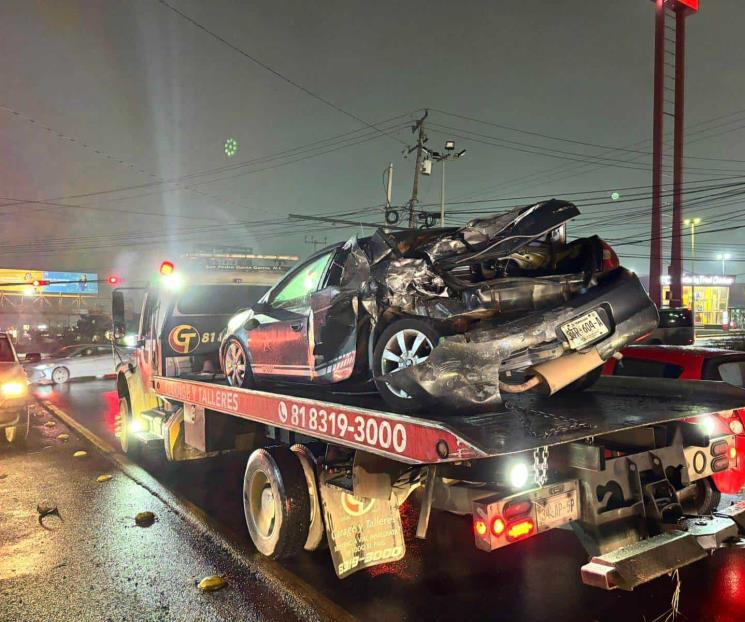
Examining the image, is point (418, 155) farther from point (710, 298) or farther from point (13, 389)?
point (710, 298)

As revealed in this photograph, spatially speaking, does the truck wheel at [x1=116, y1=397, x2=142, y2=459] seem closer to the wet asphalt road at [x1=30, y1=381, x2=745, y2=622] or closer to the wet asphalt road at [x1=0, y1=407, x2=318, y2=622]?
the wet asphalt road at [x1=0, y1=407, x2=318, y2=622]

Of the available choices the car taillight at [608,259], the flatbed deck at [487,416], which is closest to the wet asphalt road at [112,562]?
the flatbed deck at [487,416]

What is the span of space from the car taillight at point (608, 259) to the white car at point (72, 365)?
725 inches

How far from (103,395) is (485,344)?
14604 millimetres

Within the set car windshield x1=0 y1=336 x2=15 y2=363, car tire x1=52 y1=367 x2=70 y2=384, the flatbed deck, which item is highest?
the flatbed deck

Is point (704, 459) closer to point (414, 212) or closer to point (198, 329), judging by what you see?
point (198, 329)

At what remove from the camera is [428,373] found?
125 inches

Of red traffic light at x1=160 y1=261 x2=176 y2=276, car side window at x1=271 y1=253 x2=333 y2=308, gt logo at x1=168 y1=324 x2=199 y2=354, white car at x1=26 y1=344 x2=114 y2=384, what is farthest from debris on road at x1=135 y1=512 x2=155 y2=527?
white car at x1=26 y1=344 x2=114 y2=384

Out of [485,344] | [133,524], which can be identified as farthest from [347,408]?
[133,524]

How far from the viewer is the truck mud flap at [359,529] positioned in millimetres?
3830

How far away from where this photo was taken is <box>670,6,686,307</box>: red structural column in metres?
25.3

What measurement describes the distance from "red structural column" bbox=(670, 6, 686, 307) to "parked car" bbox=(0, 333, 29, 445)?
83.2 ft

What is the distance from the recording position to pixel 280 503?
416 centimetres

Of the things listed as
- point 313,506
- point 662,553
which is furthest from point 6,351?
point 662,553
